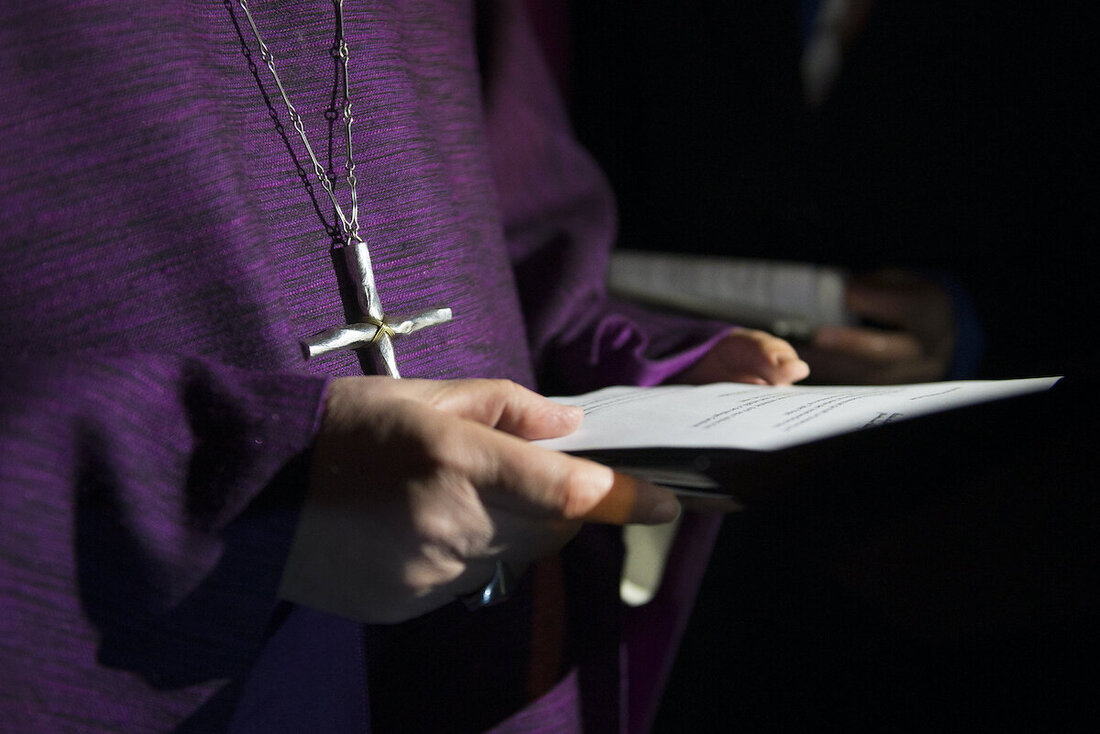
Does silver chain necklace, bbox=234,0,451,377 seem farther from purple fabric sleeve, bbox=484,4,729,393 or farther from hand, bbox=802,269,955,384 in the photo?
A: hand, bbox=802,269,955,384

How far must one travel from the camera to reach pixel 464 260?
659 millimetres

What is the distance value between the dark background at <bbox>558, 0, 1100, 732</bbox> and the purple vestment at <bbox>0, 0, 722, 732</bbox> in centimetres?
30

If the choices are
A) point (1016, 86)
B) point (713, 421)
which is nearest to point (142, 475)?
point (713, 421)

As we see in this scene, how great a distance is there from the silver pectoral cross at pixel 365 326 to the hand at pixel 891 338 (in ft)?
3.17

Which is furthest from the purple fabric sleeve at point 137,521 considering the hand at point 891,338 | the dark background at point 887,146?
the dark background at point 887,146

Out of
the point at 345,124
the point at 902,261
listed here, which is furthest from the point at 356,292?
the point at 902,261

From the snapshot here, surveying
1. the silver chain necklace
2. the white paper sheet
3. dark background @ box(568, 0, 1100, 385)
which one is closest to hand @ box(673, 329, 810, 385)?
the white paper sheet

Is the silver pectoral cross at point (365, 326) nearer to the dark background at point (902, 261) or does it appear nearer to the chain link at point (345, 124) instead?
the chain link at point (345, 124)

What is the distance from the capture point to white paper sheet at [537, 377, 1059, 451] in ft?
1.28

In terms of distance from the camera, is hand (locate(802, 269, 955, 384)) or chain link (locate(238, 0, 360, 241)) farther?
hand (locate(802, 269, 955, 384))

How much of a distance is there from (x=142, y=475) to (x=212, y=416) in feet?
0.16

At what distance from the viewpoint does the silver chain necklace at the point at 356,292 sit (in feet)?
1.79

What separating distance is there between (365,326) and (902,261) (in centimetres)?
123

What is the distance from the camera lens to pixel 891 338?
1.27 metres
